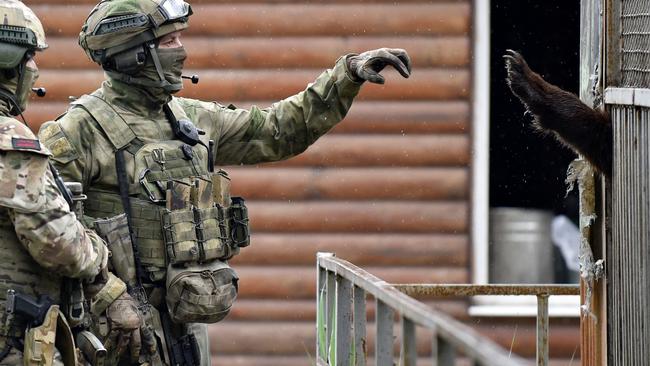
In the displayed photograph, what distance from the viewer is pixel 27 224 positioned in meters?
3.65

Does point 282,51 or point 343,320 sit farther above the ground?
point 282,51

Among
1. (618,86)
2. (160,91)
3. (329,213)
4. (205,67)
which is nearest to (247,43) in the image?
(205,67)

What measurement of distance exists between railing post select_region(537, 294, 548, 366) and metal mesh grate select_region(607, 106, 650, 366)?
2.06ft

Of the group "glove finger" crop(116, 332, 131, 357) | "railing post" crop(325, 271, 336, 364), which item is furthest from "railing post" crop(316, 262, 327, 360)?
"glove finger" crop(116, 332, 131, 357)

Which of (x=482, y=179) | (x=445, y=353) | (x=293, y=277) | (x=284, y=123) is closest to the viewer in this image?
(x=445, y=353)

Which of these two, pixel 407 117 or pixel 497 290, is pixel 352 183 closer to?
pixel 407 117

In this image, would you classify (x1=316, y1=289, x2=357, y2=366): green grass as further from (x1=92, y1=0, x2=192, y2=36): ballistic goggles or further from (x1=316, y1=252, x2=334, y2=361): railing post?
(x1=92, y1=0, x2=192, y2=36): ballistic goggles

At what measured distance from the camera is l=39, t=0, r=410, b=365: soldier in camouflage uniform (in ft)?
14.4

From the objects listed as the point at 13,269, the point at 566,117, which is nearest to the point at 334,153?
the point at 566,117

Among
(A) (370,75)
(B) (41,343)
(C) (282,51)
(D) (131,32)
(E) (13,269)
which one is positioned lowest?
(B) (41,343)

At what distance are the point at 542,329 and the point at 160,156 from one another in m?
1.57

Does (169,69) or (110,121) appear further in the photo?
(169,69)

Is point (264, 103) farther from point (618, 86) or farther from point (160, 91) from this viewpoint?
point (618, 86)

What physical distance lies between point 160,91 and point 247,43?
3187 mm
